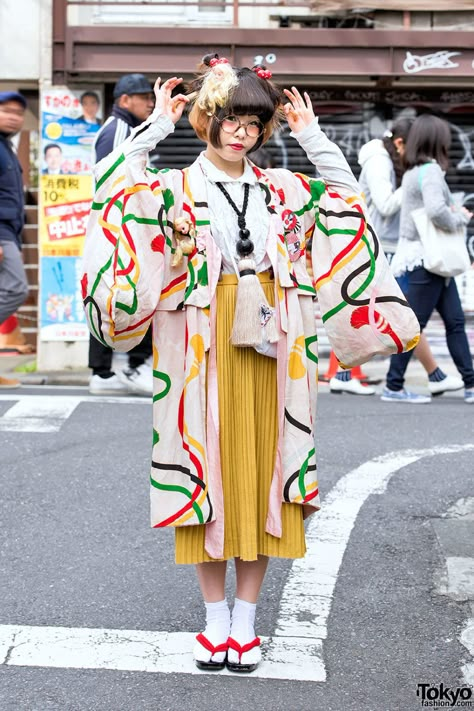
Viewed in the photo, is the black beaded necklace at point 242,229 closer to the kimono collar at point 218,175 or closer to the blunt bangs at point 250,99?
the kimono collar at point 218,175

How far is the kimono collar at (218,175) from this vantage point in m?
3.48

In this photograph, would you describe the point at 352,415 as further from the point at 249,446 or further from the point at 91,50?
the point at 91,50

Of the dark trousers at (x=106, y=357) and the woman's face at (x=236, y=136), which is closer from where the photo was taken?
the woman's face at (x=236, y=136)

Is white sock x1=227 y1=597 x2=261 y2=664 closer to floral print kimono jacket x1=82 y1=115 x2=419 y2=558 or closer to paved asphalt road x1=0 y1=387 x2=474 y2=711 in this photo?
paved asphalt road x1=0 y1=387 x2=474 y2=711

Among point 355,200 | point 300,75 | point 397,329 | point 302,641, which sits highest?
point 300,75

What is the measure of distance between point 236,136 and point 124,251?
18.6 inches

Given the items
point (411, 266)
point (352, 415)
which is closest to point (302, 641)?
point (352, 415)

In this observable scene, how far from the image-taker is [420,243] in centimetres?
796

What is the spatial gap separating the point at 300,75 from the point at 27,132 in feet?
9.29

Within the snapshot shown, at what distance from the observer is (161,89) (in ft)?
11.3

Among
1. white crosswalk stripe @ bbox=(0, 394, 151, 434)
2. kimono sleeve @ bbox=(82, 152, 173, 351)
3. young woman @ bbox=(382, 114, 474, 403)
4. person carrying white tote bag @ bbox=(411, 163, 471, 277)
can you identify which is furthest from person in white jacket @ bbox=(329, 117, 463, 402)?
kimono sleeve @ bbox=(82, 152, 173, 351)

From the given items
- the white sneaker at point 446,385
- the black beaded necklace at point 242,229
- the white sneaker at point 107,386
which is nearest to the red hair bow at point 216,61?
the black beaded necklace at point 242,229

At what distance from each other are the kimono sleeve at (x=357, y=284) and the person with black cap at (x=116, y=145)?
4.42m

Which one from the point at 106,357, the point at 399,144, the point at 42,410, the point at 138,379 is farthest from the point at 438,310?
the point at 42,410
